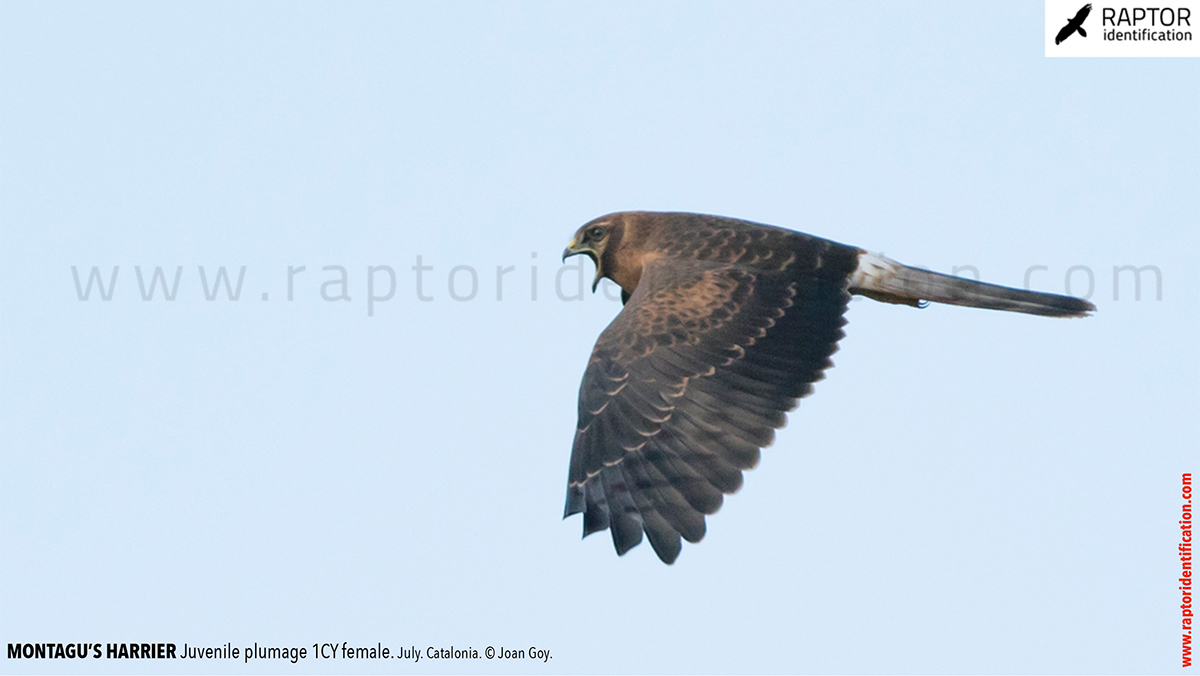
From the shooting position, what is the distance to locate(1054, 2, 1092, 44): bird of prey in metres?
7.93

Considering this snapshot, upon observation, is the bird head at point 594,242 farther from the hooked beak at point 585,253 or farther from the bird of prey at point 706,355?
the bird of prey at point 706,355

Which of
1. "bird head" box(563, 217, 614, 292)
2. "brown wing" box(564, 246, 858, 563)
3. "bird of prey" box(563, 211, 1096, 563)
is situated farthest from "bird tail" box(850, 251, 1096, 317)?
"bird head" box(563, 217, 614, 292)

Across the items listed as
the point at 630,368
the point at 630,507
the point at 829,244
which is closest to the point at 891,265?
the point at 829,244

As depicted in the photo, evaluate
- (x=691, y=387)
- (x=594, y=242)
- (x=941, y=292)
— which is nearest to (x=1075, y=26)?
(x=941, y=292)

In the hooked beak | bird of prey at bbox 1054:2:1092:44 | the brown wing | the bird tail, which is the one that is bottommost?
the brown wing

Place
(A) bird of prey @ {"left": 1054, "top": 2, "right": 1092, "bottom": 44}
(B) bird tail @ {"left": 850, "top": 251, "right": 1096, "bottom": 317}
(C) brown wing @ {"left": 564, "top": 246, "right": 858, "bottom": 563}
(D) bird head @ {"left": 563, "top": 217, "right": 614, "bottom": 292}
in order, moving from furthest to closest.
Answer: (D) bird head @ {"left": 563, "top": 217, "right": 614, "bottom": 292} < (A) bird of prey @ {"left": 1054, "top": 2, "right": 1092, "bottom": 44} < (B) bird tail @ {"left": 850, "top": 251, "right": 1096, "bottom": 317} < (C) brown wing @ {"left": 564, "top": 246, "right": 858, "bottom": 563}

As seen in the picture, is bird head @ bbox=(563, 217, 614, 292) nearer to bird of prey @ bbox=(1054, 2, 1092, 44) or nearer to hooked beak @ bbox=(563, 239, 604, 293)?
hooked beak @ bbox=(563, 239, 604, 293)

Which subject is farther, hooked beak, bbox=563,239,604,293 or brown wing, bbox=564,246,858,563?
hooked beak, bbox=563,239,604,293

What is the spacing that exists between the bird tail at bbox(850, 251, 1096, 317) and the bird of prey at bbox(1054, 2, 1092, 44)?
81.5 inches

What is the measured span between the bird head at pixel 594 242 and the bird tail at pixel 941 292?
76.3 inches

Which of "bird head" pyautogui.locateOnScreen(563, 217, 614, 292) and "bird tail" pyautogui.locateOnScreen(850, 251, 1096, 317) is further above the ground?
"bird head" pyautogui.locateOnScreen(563, 217, 614, 292)

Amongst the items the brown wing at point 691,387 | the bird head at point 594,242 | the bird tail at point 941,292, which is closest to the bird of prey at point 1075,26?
the bird tail at point 941,292

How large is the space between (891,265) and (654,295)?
164 centimetres

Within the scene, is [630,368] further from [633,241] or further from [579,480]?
[633,241]
